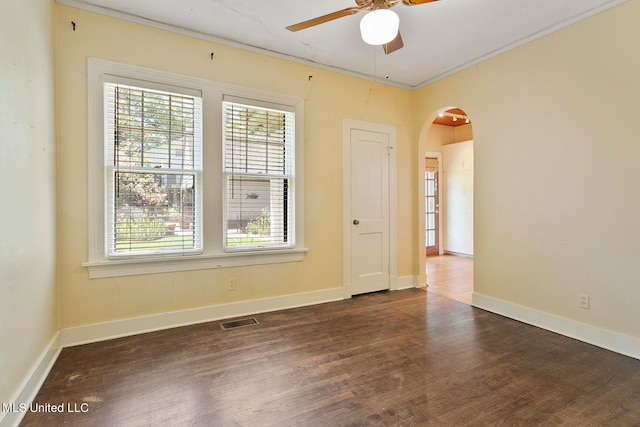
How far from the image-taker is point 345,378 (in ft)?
6.73

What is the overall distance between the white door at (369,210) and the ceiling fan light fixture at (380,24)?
73.0 inches

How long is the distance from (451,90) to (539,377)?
3193 millimetres

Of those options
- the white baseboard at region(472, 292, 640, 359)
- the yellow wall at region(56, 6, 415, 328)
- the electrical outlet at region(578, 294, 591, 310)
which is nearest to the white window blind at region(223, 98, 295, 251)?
the yellow wall at region(56, 6, 415, 328)

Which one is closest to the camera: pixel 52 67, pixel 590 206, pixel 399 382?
pixel 399 382

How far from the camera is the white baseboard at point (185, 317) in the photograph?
256cm

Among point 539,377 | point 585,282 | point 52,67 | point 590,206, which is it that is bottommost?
point 539,377

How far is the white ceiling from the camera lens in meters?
2.52

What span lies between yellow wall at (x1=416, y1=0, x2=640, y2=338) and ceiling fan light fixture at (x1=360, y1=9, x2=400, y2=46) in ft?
6.28

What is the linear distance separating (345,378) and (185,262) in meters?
1.83

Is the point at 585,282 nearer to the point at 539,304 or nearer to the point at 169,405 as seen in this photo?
the point at 539,304

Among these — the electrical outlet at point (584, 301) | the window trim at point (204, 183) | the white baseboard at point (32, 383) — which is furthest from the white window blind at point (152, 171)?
the electrical outlet at point (584, 301)

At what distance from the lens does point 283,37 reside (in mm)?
3023

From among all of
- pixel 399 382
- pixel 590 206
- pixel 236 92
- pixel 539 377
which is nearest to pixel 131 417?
pixel 399 382

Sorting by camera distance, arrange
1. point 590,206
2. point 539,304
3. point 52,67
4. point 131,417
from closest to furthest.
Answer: point 131,417 < point 52,67 < point 590,206 < point 539,304
